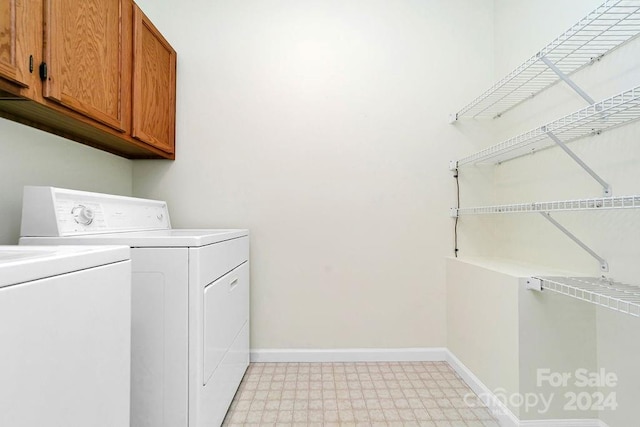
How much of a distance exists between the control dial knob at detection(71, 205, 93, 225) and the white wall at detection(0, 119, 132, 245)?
0.27 metres

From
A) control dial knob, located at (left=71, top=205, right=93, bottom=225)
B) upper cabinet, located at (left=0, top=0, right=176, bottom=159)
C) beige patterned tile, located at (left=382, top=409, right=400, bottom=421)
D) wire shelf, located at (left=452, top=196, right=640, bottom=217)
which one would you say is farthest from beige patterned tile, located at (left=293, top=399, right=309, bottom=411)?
upper cabinet, located at (left=0, top=0, right=176, bottom=159)

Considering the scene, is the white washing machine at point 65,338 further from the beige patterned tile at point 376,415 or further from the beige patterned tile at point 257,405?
the beige patterned tile at point 376,415

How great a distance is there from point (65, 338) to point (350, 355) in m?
1.81

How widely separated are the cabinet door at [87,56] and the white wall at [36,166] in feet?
1.04

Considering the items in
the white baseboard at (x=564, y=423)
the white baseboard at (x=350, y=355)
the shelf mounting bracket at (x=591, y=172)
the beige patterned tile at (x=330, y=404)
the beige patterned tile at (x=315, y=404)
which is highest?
the shelf mounting bracket at (x=591, y=172)

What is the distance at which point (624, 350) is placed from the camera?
1.29 m

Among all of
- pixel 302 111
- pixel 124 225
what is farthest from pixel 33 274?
pixel 302 111

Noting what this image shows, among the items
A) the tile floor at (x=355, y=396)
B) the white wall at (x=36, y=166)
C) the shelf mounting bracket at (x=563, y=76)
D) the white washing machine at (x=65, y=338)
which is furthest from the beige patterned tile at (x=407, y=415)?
the white wall at (x=36, y=166)

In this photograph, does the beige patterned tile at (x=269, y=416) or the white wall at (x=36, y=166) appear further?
the beige patterned tile at (x=269, y=416)

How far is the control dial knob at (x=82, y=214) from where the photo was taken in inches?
52.1

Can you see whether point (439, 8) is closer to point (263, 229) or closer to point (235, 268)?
point (263, 229)

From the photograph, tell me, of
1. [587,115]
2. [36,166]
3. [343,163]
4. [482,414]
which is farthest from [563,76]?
[36,166]

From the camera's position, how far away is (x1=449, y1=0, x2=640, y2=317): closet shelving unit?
1.05 meters

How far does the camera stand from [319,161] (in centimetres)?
220
